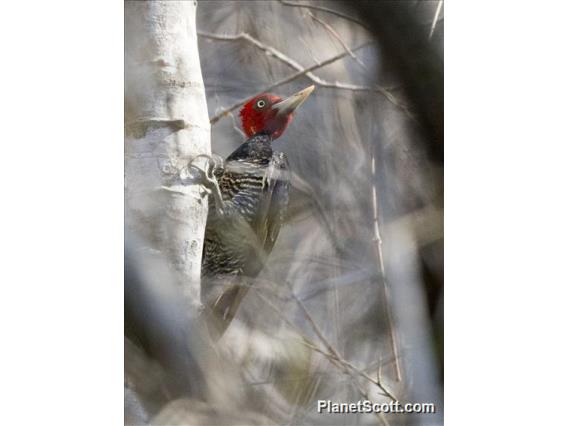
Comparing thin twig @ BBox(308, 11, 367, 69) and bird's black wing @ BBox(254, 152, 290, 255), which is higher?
thin twig @ BBox(308, 11, 367, 69)

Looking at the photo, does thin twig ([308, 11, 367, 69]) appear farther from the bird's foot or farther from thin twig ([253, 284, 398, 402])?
thin twig ([253, 284, 398, 402])

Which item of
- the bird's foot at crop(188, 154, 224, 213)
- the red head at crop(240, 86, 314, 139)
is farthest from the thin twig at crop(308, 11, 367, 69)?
the bird's foot at crop(188, 154, 224, 213)

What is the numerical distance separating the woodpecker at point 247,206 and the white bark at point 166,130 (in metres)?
0.04

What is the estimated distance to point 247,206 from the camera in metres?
1.56

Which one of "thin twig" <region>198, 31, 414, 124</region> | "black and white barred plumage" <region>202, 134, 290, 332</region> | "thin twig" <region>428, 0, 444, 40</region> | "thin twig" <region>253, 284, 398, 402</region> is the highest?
"thin twig" <region>428, 0, 444, 40</region>

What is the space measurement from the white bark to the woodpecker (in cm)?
4

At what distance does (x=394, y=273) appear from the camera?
→ 154 cm

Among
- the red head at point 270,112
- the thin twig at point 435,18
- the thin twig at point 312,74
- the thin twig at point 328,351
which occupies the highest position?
the thin twig at point 435,18

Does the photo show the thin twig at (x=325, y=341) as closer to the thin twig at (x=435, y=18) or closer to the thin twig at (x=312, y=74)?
the thin twig at (x=312, y=74)

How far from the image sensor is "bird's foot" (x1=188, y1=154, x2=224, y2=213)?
156 cm

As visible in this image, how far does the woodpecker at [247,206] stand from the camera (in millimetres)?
1552

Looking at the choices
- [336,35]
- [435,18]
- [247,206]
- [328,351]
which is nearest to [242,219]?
[247,206]

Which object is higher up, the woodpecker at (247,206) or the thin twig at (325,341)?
the woodpecker at (247,206)

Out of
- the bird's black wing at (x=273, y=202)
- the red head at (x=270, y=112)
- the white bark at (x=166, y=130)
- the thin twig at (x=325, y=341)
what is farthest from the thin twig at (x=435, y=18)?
the thin twig at (x=325, y=341)
